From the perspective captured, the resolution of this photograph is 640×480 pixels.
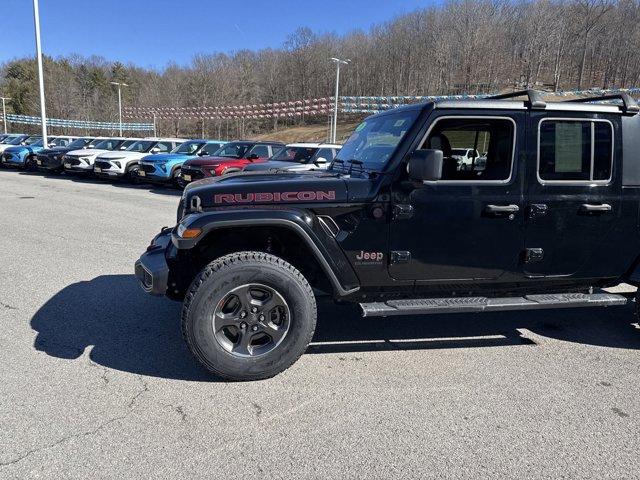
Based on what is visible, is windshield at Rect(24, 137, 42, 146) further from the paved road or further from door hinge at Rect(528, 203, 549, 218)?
door hinge at Rect(528, 203, 549, 218)

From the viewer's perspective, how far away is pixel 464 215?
3.48m

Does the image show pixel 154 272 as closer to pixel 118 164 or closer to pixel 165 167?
pixel 165 167

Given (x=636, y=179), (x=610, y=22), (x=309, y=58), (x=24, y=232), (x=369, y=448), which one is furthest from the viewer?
(x=309, y=58)

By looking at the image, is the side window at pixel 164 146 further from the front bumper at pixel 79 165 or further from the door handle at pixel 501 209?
the door handle at pixel 501 209

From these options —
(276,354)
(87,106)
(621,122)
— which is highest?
(87,106)

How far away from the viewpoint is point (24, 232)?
7902 millimetres

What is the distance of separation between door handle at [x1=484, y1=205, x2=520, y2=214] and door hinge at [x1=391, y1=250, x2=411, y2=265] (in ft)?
2.20

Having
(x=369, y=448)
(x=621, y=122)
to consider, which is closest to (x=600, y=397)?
(x=369, y=448)

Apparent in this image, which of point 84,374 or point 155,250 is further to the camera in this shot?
point 155,250

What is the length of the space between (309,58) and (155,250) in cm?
7013

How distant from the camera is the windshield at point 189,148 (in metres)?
16.2

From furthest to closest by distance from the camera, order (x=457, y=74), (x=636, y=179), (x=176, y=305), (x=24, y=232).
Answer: (x=457, y=74)
(x=24, y=232)
(x=176, y=305)
(x=636, y=179)

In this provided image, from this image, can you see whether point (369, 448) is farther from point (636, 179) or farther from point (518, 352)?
point (636, 179)

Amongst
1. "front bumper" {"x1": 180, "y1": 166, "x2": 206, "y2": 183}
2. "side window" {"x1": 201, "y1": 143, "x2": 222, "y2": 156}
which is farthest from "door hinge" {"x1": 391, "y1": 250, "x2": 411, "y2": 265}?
"side window" {"x1": 201, "y1": 143, "x2": 222, "y2": 156}
